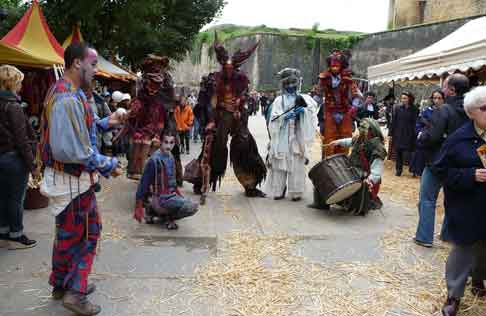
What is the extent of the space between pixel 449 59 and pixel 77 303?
257 inches

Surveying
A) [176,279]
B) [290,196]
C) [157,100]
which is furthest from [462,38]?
[176,279]

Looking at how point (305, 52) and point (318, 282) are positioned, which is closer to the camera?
point (318, 282)

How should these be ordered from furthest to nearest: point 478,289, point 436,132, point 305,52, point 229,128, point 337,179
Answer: point 305,52
point 229,128
point 337,179
point 436,132
point 478,289

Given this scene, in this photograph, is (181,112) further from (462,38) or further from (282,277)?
(282,277)

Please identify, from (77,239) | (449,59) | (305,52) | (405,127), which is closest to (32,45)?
(77,239)

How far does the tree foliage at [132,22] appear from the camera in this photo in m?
9.30

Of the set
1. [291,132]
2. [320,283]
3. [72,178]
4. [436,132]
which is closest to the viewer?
[72,178]

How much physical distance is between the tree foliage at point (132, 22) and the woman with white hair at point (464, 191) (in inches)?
301

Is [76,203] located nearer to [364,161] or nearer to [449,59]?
[364,161]

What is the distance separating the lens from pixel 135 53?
13211 millimetres

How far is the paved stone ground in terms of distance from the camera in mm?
3367

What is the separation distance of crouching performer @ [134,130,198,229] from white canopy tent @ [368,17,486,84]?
446 centimetres

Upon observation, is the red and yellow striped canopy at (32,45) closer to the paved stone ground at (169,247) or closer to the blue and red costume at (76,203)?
the paved stone ground at (169,247)

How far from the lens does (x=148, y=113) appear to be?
595 cm
